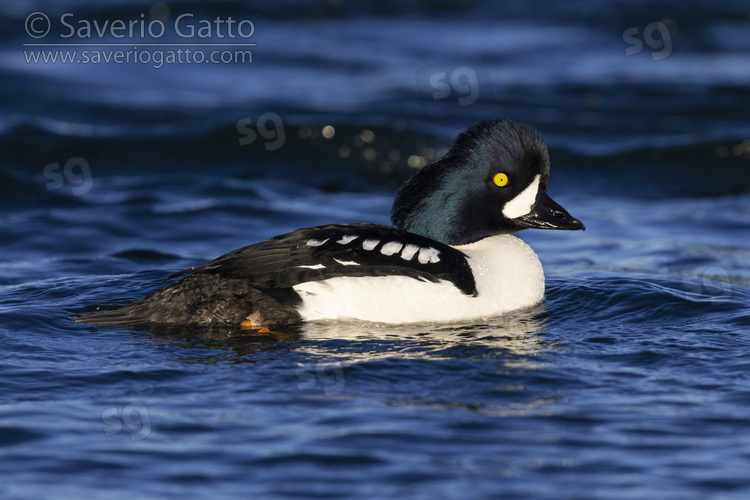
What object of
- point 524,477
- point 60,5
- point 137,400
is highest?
point 60,5

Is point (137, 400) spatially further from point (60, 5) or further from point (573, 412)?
point (60, 5)

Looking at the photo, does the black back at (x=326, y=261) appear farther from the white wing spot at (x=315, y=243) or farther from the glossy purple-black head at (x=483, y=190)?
the glossy purple-black head at (x=483, y=190)

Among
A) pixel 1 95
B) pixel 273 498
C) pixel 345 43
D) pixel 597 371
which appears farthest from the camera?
pixel 345 43

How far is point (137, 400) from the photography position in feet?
18.8

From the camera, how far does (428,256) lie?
7.11 m

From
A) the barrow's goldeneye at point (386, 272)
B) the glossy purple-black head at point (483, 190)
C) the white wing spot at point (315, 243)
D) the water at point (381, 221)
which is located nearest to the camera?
the water at point (381, 221)

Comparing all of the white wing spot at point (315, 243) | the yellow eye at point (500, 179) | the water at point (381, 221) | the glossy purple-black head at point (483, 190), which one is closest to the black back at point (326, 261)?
the white wing spot at point (315, 243)

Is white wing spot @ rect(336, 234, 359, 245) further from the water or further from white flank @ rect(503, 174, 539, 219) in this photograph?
white flank @ rect(503, 174, 539, 219)

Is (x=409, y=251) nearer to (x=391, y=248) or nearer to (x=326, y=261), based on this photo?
(x=391, y=248)

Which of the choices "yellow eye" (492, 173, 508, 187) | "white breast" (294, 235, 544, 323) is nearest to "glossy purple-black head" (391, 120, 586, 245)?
"yellow eye" (492, 173, 508, 187)

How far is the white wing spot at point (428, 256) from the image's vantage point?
7.07 meters

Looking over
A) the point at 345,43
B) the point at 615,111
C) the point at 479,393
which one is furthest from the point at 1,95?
the point at 479,393

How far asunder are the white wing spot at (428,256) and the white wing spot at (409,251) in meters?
0.04

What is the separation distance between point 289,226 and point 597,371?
220 inches
